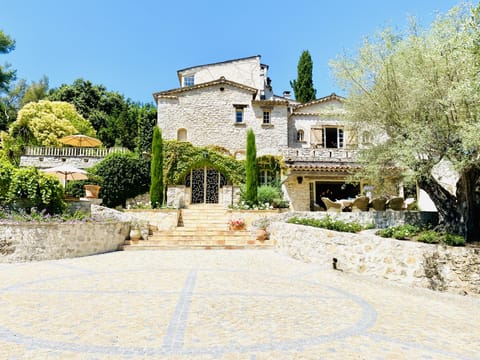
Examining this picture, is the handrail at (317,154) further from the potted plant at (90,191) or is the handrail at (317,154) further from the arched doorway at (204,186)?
the potted plant at (90,191)

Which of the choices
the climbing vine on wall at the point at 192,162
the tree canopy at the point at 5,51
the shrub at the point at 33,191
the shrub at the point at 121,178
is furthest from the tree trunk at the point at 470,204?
the tree canopy at the point at 5,51

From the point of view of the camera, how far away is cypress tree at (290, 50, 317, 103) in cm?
3185

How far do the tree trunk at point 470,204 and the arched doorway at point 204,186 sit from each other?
13.2m

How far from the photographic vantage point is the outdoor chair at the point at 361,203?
40.4 ft

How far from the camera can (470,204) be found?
750cm

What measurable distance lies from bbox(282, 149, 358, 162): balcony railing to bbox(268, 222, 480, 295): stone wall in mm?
10262

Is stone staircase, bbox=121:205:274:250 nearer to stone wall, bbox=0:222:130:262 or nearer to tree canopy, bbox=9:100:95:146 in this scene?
stone wall, bbox=0:222:130:262

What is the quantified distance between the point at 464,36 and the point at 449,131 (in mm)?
2009

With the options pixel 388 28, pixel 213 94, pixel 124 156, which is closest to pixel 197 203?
pixel 124 156

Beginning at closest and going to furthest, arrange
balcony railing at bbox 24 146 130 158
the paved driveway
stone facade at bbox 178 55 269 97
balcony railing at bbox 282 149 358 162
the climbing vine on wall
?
the paved driveway → balcony railing at bbox 282 149 358 162 → the climbing vine on wall → balcony railing at bbox 24 146 130 158 → stone facade at bbox 178 55 269 97

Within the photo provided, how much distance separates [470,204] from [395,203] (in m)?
5.03

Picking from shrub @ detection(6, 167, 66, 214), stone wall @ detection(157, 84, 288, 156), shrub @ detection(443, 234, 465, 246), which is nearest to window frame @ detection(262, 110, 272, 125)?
stone wall @ detection(157, 84, 288, 156)

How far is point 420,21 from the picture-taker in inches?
325

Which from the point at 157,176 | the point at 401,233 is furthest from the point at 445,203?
the point at 157,176
